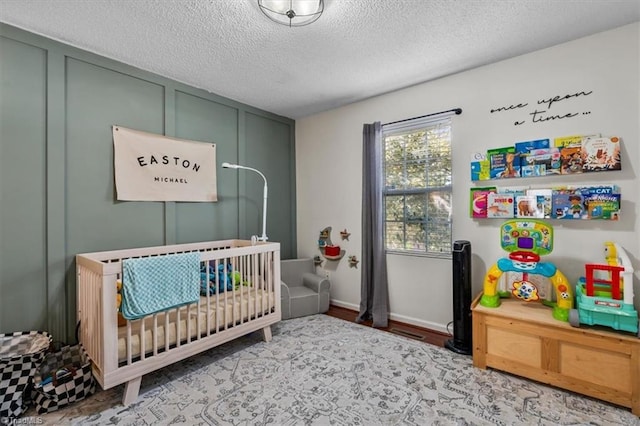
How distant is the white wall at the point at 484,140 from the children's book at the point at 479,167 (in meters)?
0.06

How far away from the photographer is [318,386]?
1.88 meters

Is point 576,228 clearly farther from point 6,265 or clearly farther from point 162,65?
point 6,265

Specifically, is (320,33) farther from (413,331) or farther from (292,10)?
(413,331)

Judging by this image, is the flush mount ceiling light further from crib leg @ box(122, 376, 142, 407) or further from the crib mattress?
crib leg @ box(122, 376, 142, 407)

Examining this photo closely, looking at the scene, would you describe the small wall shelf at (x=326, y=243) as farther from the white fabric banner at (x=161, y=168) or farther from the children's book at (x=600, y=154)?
the children's book at (x=600, y=154)

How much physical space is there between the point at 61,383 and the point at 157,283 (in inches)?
28.9

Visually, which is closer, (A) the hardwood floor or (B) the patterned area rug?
(B) the patterned area rug

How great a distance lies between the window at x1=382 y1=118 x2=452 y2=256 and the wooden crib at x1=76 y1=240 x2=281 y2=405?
1341 mm

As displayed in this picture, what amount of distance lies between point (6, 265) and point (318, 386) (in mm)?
2212

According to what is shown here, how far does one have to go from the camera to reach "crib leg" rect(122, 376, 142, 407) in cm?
171

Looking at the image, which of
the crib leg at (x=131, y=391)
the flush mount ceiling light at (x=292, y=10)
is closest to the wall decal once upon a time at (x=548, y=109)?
the flush mount ceiling light at (x=292, y=10)

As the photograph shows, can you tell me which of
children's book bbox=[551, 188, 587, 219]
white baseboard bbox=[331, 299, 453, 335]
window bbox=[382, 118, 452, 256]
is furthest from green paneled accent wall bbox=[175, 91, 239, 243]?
children's book bbox=[551, 188, 587, 219]

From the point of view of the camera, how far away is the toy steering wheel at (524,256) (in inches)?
78.6

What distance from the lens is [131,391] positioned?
1.73 m
